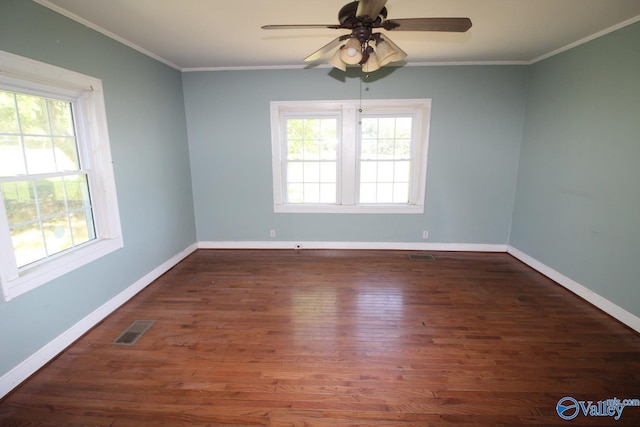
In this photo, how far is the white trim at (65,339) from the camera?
6.17 ft

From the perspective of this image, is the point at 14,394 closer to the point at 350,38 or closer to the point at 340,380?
the point at 340,380

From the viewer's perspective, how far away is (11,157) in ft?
6.57

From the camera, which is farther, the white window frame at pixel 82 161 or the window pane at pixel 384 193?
the window pane at pixel 384 193

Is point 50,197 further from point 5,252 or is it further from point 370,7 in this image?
point 370,7

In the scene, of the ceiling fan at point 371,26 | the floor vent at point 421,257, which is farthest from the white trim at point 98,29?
the floor vent at point 421,257

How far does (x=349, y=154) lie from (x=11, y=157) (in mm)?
3408

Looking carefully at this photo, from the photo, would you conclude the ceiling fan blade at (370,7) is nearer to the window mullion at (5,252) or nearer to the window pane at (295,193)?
the window mullion at (5,252)

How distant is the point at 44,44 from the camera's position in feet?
6.98

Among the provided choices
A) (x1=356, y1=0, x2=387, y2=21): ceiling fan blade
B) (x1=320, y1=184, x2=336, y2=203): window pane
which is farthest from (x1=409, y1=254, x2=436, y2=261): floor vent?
(x1=356, y1=0, x2=387, y2=21): ceiling fan blade

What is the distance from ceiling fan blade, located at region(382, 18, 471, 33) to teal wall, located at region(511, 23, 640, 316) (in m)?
2.03

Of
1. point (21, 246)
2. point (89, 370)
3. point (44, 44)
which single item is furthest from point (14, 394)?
point (44, 44)

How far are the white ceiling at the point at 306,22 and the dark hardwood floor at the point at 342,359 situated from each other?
2.63 metres

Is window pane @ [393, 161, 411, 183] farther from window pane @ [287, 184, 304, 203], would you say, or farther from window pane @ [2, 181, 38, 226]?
window pane @ [2, 181, 38, 226]

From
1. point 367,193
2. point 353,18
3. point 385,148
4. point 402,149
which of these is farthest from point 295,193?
point 353,18
